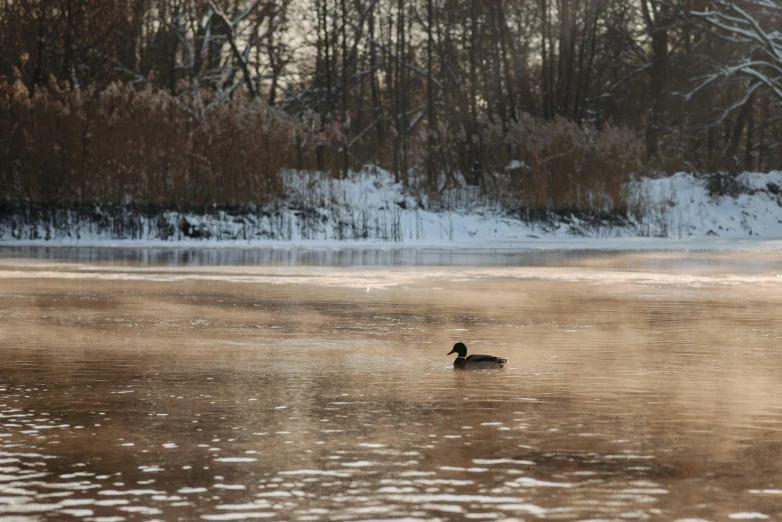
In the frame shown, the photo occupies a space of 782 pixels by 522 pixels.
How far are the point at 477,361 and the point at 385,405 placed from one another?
1.28m

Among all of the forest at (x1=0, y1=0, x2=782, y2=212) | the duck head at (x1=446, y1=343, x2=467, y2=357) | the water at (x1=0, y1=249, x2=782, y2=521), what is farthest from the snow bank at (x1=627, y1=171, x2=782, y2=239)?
the duck head at (x1=446, y1=343, x2=467, y2=357)

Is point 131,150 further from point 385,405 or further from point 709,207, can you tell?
point 385,405

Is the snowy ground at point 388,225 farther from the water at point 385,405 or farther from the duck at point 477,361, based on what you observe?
the duck at point 477,361

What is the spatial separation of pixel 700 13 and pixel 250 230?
1417 centimetres

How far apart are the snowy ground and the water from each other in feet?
31.5

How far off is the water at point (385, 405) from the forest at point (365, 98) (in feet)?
32.5

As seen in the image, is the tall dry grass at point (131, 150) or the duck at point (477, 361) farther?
the tall dry grass at point (131, 150)

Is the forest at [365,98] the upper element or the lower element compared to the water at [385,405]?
upper

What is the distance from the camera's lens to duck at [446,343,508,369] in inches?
331

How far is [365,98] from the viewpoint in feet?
146

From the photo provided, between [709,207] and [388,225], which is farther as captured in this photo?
[709,207]

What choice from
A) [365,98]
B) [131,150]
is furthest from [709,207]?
[365,98]

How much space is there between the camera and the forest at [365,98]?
78.7ft

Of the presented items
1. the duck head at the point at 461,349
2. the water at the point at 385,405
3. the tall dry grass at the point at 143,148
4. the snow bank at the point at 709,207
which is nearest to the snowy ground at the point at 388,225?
the snow bank at the point at 709,207
